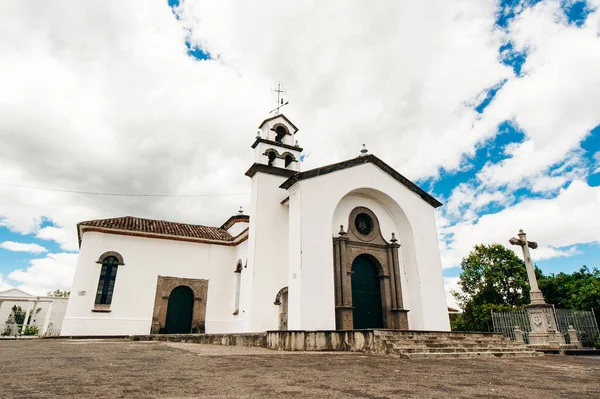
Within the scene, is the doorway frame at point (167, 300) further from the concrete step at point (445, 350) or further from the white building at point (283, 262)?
the concrete step at point (445, 350)

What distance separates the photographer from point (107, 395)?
274cm

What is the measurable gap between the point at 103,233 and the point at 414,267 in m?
13.9

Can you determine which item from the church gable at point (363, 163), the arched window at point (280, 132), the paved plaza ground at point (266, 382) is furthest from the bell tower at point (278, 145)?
the paved plaza ground at point (266, 382)

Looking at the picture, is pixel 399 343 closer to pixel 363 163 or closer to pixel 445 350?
pixel 445 350

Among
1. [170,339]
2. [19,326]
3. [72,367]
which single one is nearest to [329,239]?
[170,339]

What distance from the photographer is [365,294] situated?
12820mm

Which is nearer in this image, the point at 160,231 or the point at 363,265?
the point at 363,265

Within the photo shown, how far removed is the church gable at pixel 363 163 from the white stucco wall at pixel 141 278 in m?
6.65

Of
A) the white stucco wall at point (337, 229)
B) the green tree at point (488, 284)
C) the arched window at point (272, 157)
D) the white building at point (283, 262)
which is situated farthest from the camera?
the green tree at point (488, 284)

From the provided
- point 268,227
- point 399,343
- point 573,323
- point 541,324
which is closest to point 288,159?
point 268,227

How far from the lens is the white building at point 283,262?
11.6 meters

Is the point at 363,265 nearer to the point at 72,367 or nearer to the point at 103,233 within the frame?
the point at 72,367

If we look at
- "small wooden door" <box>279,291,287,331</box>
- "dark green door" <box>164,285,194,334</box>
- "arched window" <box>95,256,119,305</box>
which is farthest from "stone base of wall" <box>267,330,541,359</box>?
"arched window" <box>95,256,119,305</box>

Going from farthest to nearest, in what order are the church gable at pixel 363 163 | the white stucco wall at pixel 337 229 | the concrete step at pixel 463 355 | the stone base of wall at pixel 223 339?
the church gable at pixel 363 163 → the white stucco wall at pixel 337 229 → the stone base of wall at pixel 223 339 → the concrete step at pixel 463 355
